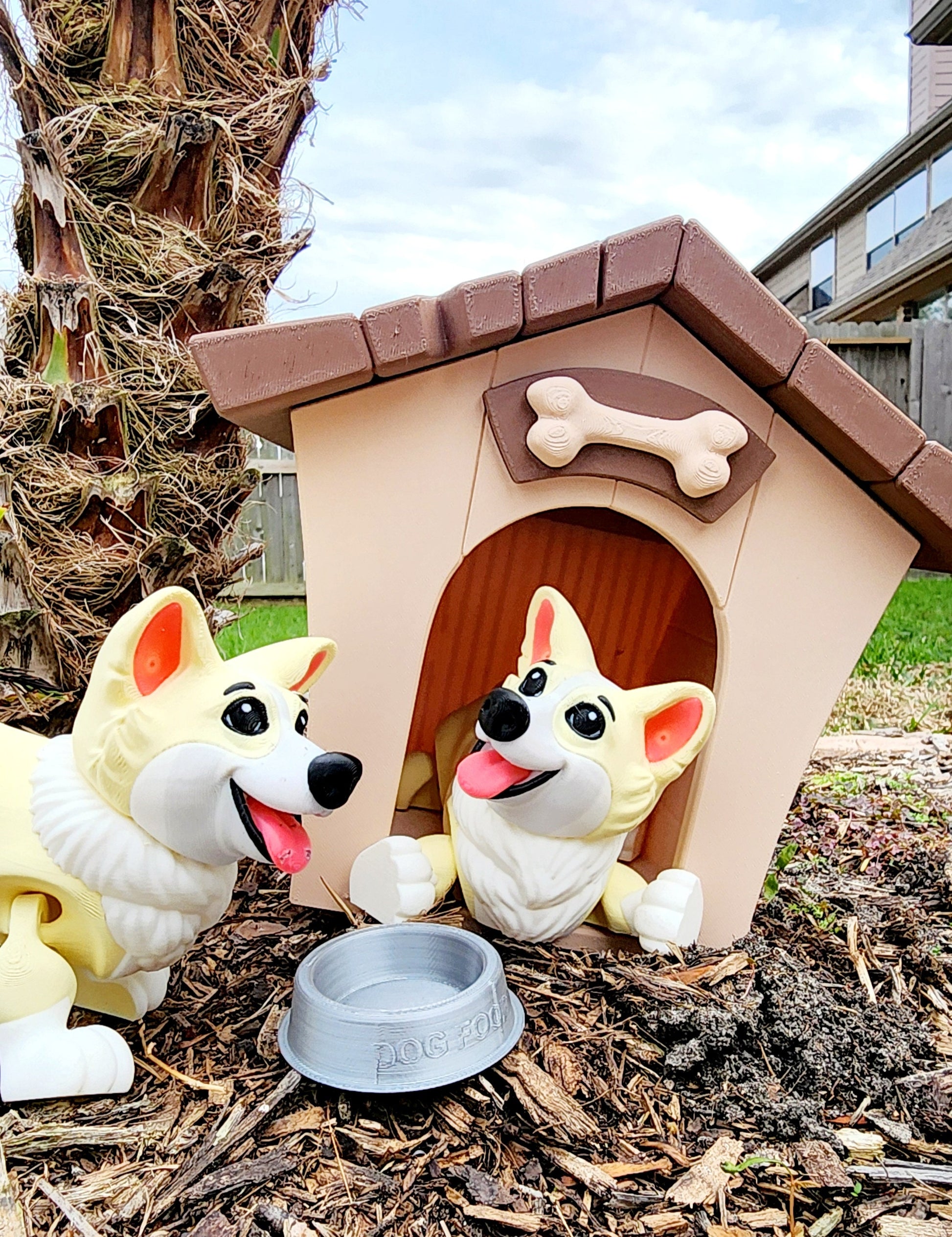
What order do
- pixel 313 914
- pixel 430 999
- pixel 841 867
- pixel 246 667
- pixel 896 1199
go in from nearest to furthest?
1. pixel 896 1199
2. pixel 246 667
3. pixel 430 999
4. pixel 313 914
5. pixel 841 867

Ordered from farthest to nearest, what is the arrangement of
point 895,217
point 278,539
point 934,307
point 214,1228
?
point 895,217 → point 934,307 → point 278,539 → point 214,1228

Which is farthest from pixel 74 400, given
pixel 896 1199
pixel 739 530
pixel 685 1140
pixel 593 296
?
pixel 896 1199

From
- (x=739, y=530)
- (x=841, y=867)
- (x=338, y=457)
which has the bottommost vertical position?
(x=841, y=867)

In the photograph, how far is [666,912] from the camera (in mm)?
1833

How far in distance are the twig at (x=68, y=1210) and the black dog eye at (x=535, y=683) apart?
0.96 meters

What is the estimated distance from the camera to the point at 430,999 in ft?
5.30

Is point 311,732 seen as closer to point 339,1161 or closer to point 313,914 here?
point 313,914

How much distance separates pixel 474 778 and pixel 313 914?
560 mm

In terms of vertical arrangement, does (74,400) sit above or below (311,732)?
above

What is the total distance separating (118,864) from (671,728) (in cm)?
92

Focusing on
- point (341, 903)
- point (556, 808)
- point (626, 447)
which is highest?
point (626, 447)

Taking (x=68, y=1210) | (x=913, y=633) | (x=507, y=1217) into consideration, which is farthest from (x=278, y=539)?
(x=507, y=1217)

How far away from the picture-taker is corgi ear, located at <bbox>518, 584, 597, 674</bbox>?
1.78m

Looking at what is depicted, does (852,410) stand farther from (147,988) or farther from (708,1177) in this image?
(147,988)
